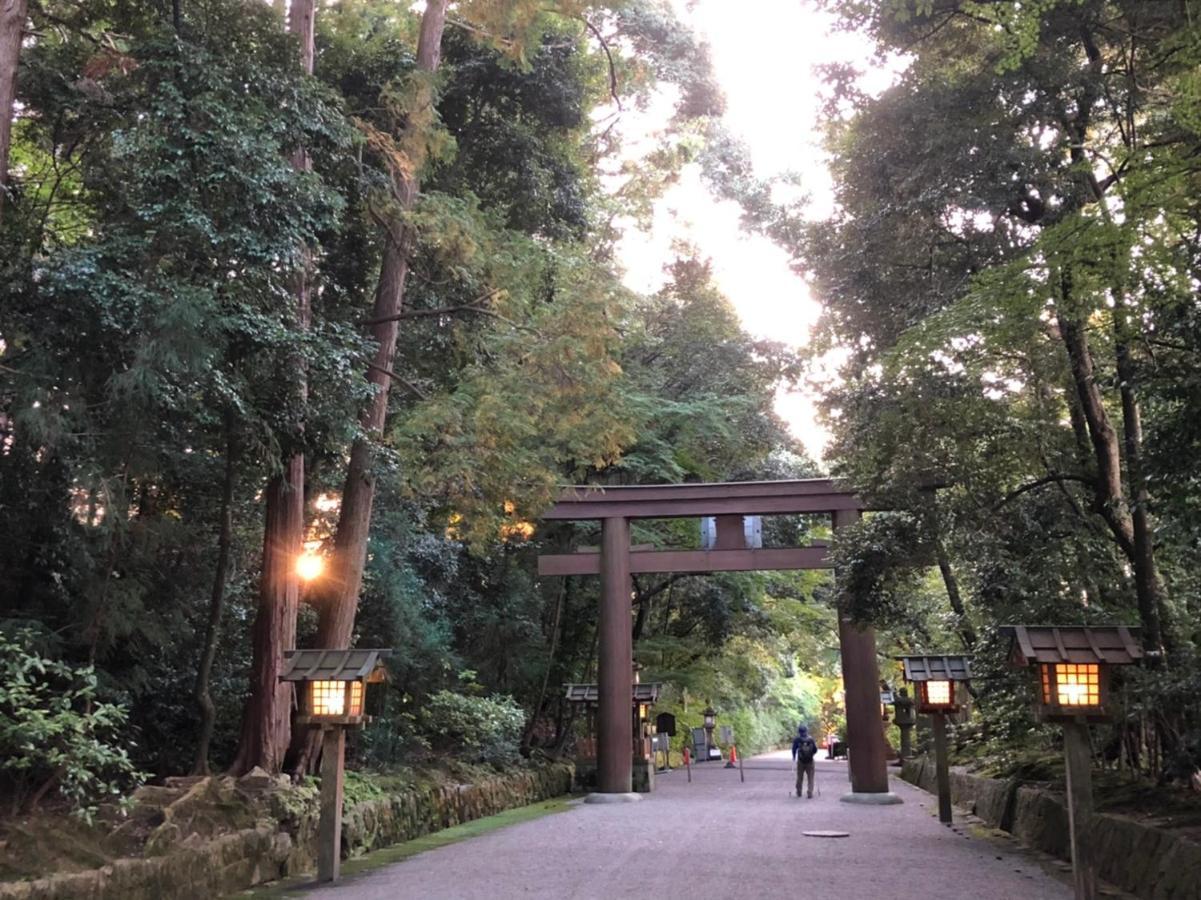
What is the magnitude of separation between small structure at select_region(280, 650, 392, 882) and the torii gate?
23.4 ft

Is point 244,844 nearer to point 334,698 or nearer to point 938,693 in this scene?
point 334,698

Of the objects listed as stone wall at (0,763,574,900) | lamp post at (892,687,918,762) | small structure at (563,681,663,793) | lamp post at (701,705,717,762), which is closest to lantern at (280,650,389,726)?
stone wall at (0,763,574,900)

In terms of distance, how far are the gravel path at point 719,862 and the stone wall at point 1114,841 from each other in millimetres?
394

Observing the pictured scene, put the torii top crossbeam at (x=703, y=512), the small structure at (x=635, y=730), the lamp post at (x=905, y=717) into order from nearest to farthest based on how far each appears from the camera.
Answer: the torii top crossbeam at (x=703, y=512), the small structure at (x=635, y=730), the lamp post at (x=905, y=717)

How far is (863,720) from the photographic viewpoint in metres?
14.0

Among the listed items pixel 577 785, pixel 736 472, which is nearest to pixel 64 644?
pixel 577 785

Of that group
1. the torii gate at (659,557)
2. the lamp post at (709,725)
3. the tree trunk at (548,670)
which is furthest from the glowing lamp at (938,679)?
the lamp post at (709,725)

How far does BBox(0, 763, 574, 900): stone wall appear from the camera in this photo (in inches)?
215

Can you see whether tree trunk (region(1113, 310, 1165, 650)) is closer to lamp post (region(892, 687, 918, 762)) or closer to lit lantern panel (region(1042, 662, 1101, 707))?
lit lantern panel (region(1042, 662, 1101, 707))

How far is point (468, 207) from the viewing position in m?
10.9

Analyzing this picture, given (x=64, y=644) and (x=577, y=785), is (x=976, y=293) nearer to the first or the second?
(x=64, y=644)

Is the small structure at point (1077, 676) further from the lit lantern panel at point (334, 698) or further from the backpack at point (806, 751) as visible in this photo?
the backpack at point (806, 751)

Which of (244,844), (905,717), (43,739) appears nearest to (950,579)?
(905,717)

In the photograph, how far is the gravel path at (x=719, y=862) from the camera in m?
6.56
